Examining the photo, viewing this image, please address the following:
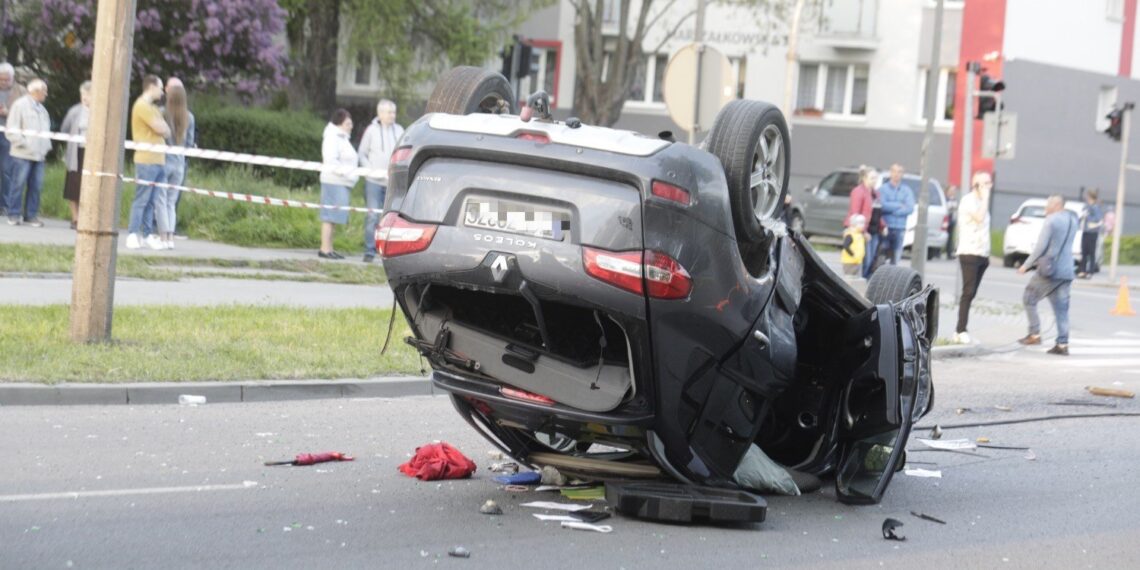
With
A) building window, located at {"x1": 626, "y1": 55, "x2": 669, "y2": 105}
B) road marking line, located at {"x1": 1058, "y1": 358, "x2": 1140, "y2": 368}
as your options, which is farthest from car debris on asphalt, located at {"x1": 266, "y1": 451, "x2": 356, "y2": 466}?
→ building window, located at {"x1": 626, "y1": 55, "x2": 669, "y2": 105}

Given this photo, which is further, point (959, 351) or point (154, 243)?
point (154, 243)

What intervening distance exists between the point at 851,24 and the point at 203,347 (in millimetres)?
39203

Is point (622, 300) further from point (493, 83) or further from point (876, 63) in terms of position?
point (876, 63)

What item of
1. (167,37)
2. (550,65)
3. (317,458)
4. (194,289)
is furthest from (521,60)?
(550,65)

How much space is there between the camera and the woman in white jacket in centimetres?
1923

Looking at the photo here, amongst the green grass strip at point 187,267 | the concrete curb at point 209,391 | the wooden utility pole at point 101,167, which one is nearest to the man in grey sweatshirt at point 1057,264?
the green grass strip at point 187,267

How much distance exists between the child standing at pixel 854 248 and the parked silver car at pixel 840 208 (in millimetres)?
14688

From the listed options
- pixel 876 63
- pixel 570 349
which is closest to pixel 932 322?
pixel 570 349

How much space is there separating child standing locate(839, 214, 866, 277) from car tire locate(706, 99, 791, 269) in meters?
14.7

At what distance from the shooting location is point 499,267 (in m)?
6.22

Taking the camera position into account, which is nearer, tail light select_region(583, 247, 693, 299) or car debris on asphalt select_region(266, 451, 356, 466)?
tail light select_region(583, 247, 693, 299)

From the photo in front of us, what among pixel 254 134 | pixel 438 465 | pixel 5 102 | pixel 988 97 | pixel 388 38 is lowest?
pixel 438 465

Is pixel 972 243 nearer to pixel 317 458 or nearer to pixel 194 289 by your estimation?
pixel 194 289

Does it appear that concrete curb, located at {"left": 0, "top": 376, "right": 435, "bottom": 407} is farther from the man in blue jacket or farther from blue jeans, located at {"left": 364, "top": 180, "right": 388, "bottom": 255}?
the man in blue jacket
